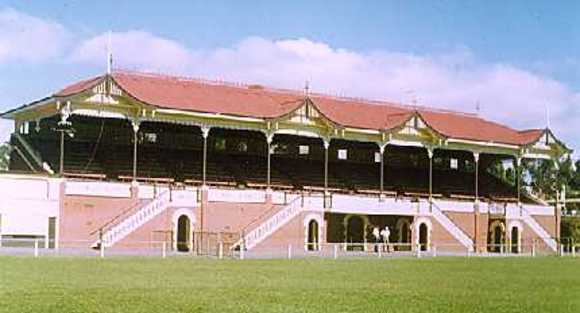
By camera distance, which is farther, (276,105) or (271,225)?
(276,105)

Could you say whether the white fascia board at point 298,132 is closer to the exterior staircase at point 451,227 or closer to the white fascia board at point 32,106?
the exterior staircase at point 451,227

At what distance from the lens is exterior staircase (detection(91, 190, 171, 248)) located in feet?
171

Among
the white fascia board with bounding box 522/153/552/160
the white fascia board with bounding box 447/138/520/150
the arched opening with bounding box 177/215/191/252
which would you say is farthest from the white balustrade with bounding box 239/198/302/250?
the white fascia board with bounding box 522/153/552/160

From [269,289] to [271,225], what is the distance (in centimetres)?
3348

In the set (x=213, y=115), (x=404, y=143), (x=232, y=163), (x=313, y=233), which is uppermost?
(x=213, y=115)

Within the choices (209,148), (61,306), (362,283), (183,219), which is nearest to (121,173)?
(183,219)

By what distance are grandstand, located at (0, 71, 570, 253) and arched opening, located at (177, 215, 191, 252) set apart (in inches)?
3.1

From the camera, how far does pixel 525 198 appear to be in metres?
77.8

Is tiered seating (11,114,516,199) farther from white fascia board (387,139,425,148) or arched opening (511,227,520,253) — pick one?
white fascia board (387,139,425,148)

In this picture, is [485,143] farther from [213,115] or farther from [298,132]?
[213,115]

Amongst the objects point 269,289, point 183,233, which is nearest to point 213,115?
point 183,233

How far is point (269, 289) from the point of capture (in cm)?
2456

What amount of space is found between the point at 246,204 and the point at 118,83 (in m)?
9.53

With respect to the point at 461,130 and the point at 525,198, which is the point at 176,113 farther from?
the point at 525,198
